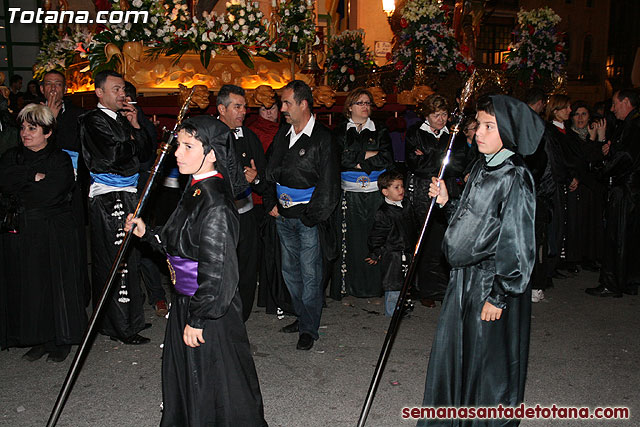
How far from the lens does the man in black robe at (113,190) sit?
16.5 feet

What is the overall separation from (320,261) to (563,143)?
11.7 feet

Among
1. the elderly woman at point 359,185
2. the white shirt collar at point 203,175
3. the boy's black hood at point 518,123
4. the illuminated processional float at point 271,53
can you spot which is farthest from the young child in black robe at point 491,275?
the illuminated processional float at point 271,53

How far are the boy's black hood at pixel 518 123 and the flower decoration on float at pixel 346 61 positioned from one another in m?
7.19

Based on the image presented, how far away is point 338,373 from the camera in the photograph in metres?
4.82

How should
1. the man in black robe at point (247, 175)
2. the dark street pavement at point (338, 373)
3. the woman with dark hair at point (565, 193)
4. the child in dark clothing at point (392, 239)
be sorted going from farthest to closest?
the woman with dark hair at point (565, 193), the child in dark clothing at point (392, 239), the man in black robe at point (247, 175), the dark street pavement at point (338, 373)

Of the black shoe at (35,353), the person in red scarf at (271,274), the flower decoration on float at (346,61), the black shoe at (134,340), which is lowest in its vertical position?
the black shoe at (134,340)

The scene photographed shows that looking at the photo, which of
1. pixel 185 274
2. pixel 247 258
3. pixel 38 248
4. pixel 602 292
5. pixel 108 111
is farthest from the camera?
pixel 602 292

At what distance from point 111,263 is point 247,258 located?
1.20m

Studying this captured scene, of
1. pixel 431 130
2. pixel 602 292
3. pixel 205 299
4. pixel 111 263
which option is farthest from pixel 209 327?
pixel 602 292

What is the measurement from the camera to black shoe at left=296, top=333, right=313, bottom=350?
17.3ft

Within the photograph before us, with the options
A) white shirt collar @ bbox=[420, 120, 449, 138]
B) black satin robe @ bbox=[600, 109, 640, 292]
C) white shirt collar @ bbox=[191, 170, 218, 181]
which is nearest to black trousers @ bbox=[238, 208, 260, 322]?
white shirt collar @ bbox=[420, 120, 449, 138]

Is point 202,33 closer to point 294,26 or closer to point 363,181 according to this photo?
point 294,26

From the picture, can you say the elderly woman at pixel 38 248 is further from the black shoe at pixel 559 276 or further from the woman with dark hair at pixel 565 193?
the black shoe at pixel 559 276

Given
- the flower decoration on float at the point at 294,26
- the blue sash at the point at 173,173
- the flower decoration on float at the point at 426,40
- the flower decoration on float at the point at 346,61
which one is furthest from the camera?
the flower decoration on float at the point at 346,61
